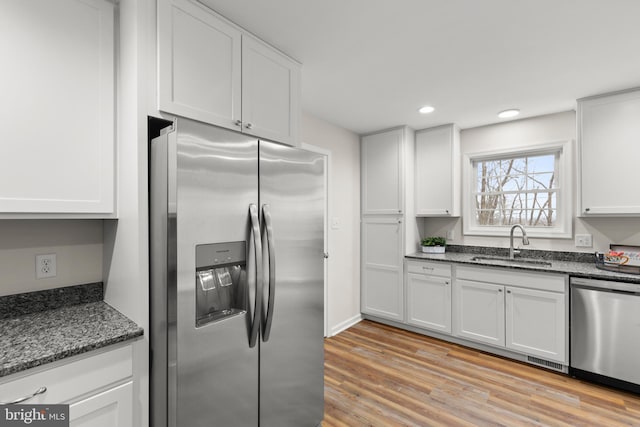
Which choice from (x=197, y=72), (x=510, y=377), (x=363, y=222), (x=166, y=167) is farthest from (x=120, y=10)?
(x=510, y=377)

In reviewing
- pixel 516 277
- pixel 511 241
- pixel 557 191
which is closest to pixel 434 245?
pixel 511 241

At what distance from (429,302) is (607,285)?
1.51m

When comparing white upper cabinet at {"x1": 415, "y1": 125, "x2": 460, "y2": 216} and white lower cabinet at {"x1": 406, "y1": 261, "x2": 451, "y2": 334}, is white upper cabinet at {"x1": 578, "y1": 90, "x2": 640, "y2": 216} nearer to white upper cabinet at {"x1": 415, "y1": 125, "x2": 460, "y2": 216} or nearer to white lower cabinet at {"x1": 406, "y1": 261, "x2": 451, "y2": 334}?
white upper cabinet at {"x1": 415, "y1": 125, "x2": 460, "y2": 216}

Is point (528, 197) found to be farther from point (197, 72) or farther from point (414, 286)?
point (197, 72)

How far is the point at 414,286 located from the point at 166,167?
9.94 ft

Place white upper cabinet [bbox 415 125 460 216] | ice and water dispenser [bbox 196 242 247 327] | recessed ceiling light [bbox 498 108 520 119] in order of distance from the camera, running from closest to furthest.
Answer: ice and water dispenser [bbox 196 242 247 327], recessed ceiling light [bbox 498 108 520 119], white upper cabinet [bbox 415 125 460 216]

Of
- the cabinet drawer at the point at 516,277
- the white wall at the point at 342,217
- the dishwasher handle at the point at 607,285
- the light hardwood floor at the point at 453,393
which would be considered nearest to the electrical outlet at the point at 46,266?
the light hardwood floor at the point at 453,393

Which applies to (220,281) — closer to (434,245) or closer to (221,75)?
(221,75)

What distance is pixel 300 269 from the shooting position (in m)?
1.76

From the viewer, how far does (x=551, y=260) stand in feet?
10.4

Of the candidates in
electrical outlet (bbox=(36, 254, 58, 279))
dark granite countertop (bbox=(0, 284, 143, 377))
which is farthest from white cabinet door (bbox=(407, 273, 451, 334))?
electrical outlet (bbox=(36, 254, 58, 279))

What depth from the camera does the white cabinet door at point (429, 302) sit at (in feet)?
10.9

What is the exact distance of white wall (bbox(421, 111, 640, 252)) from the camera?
2.87 m

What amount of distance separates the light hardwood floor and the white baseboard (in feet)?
1.11
